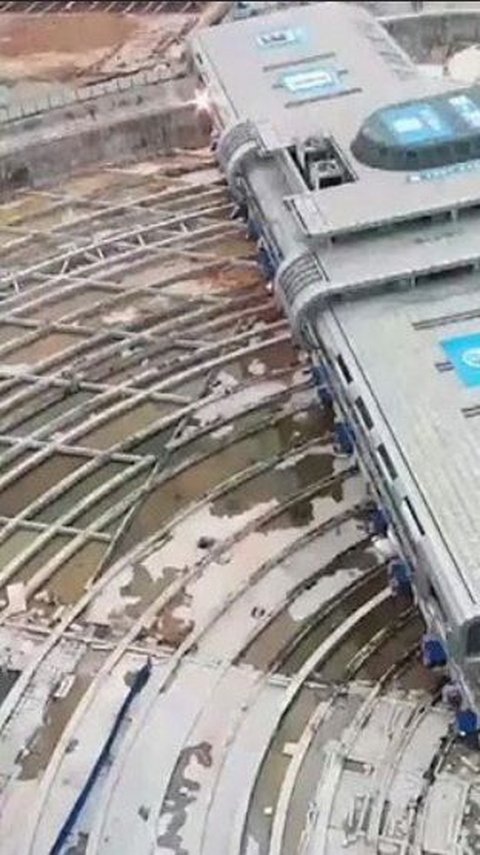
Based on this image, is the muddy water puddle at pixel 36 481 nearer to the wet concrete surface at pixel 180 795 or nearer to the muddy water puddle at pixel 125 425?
the muddy water puddle at pixel 125 425

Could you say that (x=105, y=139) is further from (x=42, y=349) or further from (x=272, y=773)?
(x=272, y=773)

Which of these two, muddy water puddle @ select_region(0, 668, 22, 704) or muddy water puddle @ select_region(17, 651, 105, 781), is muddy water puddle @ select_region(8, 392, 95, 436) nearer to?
muddy water puddle @ select_region(0, 668, 22, 704)

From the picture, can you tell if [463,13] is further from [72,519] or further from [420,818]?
[420,818]

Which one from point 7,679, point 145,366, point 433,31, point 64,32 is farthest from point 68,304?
point 433,31

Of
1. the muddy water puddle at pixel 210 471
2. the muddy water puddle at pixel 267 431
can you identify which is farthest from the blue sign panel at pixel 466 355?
the muddy water puddle at pixel 210 471

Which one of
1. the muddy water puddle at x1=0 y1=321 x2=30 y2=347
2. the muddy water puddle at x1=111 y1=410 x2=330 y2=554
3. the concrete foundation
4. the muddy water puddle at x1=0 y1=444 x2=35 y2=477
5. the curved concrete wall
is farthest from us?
the curved concrete wall

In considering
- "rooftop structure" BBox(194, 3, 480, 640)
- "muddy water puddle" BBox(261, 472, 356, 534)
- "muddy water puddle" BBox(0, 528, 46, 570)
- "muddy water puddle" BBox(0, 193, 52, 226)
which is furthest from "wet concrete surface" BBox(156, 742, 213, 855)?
"muddy water puddle" BBox(0, 193, 52, 226)
